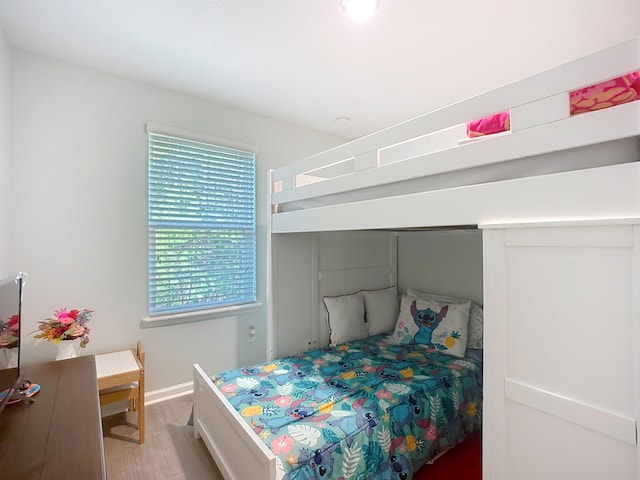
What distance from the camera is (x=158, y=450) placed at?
1.89m

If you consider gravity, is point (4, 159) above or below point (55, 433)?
above

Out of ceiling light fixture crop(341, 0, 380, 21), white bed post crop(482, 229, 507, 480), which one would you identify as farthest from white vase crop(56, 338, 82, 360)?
ceiling light fixture crop(341, 0, 380, 21)

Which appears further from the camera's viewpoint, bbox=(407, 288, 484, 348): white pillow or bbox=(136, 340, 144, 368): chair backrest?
bbox=(407, 288, 484, 348): white pillow

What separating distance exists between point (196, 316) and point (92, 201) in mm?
1157

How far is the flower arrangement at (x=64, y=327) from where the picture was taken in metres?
1.84

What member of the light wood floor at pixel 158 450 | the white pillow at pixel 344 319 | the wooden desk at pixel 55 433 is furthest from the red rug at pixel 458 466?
the wooden desk at pixel 55 433

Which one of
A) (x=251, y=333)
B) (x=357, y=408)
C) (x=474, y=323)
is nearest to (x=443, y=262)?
(x=474, y=323)

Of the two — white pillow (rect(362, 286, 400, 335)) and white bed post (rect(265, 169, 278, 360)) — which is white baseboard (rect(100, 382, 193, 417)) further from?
white pillow (rect(362, 286, 400, 335))

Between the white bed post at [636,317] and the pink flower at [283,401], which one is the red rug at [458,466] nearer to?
the pink flower at [283,401]

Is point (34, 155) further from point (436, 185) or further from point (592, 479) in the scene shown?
point (592, 479)

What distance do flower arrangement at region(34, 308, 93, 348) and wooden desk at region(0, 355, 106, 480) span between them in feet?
1.51

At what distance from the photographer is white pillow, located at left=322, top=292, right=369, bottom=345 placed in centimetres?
264

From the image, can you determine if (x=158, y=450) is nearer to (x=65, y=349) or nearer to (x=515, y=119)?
(x=65, y=349)

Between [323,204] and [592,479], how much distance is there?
1.58 metres
